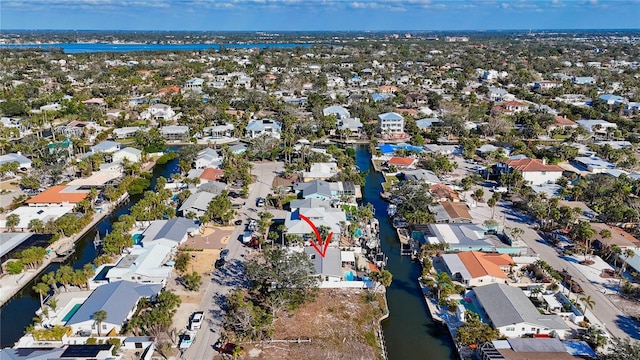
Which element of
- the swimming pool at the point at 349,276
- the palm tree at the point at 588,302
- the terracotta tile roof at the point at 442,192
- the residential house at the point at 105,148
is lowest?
the swimming pool at the point at 349,276

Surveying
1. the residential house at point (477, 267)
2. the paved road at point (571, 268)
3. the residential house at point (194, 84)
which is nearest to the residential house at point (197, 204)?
the residential house at point (477, 267)

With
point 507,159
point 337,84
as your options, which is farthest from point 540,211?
point 337,84

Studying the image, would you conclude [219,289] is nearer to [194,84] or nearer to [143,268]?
[143,268]

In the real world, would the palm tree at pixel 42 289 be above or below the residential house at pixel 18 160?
below

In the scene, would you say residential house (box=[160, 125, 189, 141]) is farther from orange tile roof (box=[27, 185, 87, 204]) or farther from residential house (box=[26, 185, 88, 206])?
orange tile roof (box=[27, 185, 87, 204])

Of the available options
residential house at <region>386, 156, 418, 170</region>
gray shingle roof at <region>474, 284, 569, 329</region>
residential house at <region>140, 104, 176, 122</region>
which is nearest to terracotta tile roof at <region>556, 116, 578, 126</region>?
residential house at <region>386, 156, 418, 170</region>

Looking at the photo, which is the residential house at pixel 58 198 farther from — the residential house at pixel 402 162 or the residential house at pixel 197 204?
the residential house at pixel 402 162

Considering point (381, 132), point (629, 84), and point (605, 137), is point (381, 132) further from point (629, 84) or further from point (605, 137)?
point (629, 84)
